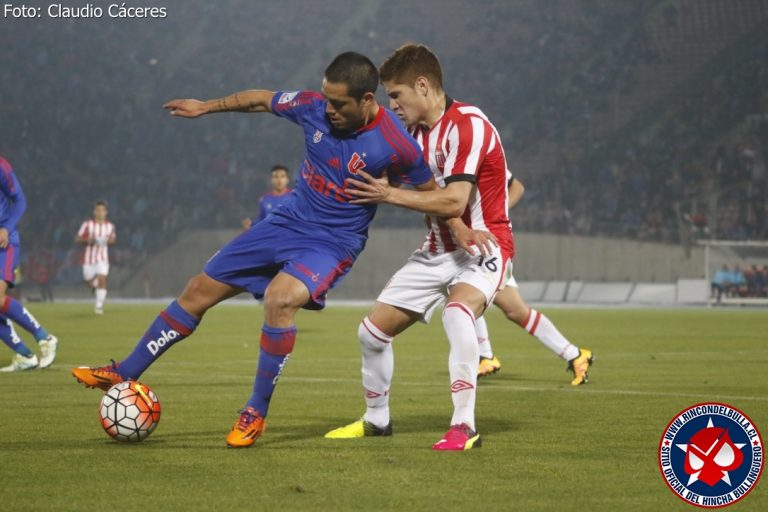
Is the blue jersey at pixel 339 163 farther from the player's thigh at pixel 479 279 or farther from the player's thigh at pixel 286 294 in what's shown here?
the player's thigh at pixel 479 279

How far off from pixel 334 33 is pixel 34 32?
10957 mm

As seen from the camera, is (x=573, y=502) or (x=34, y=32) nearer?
(x=573, y=502)

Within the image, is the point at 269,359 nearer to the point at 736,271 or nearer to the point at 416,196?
the point at 416,196

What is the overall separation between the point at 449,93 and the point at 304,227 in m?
34.3

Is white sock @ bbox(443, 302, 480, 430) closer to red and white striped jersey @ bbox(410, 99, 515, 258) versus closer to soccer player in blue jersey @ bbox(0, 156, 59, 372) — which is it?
red and white striped jersey @ bbox(410, 99, 515, 258)

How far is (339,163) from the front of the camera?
6750 millimetres

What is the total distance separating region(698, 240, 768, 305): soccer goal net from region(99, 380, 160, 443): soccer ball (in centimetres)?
2617

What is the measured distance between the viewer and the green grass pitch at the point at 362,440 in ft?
16.3

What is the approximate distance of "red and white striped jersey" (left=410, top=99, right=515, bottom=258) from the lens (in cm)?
680

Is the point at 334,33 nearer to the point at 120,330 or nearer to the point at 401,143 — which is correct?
the point at 120,330

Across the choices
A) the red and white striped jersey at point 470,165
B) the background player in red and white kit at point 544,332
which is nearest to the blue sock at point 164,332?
the red and white striped jersey at point 470,165

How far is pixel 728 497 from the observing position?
15.8 feet

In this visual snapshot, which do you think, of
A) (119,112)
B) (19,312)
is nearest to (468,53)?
(119,112)

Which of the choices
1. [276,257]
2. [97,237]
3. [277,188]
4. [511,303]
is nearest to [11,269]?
[511,303]
